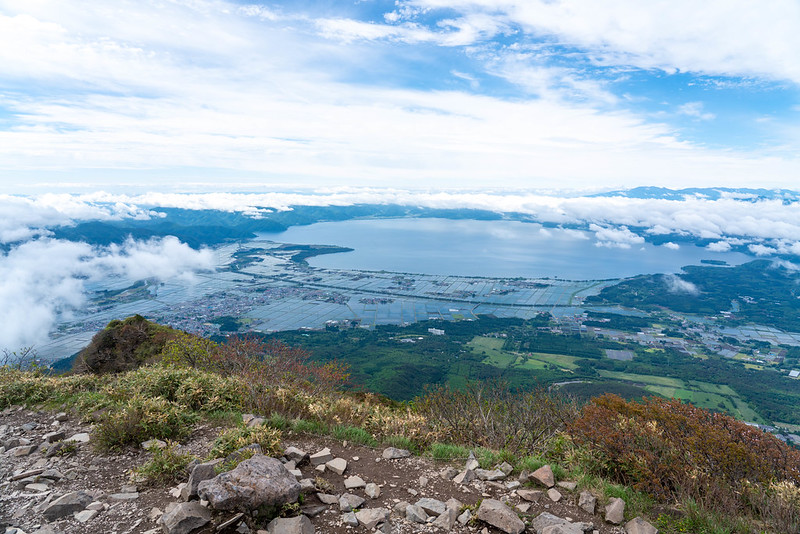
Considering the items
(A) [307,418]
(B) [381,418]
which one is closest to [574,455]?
(B) [381,418]

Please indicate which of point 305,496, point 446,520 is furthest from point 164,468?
point 446,520

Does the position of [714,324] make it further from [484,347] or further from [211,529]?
[211,529]

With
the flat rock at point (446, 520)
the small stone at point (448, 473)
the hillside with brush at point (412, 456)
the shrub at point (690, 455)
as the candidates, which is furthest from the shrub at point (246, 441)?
the shrub at point (690, 455)

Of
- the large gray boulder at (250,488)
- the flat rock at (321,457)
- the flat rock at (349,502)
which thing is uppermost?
the large gray boulder at (250,488)

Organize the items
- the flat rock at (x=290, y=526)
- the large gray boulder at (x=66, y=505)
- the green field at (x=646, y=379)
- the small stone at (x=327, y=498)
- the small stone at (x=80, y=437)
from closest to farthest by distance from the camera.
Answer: the flat rock at (x=290, y=526) → the large gray boulder at (x=66, y=505) → the small stone at (x=327, y=498) → the small stone at (x=80, y=437) → the green field at (x=646, y=379)

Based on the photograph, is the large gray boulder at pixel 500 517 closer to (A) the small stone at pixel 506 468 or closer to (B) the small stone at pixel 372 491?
(A) the small stone at pixel 506 468

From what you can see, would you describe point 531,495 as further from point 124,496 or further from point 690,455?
point 124,496
